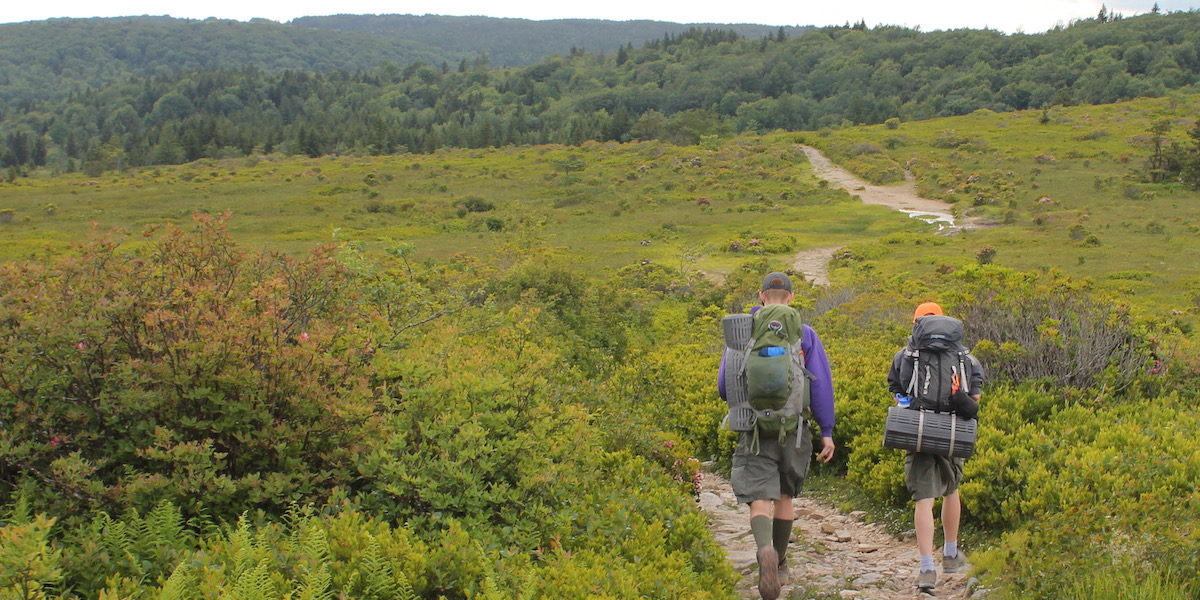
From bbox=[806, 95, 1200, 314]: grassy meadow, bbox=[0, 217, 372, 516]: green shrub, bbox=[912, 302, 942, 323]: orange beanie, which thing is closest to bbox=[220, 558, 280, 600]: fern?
bbox=[0, 217, 372, 516]: green shrub

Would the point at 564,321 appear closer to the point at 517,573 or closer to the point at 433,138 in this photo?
the point at 517,573

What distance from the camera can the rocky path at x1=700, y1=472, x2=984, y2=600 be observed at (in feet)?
15.6

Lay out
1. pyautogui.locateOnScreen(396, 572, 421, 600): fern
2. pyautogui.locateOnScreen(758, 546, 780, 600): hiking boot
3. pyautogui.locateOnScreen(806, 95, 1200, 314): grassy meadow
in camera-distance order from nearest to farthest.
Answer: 1. pyautogui.locateOnScreen(396, 572, 421, 600): fern
2. pyautogui.locateOnScreen(758, 546, 780, 600): hiking boot
3. pyautogui.locateOnScreen(806, 95, 1200, 314): grassy meadow

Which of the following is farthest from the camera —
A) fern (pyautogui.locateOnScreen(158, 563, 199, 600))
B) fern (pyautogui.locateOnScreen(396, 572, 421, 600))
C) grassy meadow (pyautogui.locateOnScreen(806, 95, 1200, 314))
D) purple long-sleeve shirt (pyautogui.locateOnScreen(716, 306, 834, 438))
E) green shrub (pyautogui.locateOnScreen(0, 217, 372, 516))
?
grassy meadow (pyautogui.locateOnScreen(806, 95, 1200, 314))

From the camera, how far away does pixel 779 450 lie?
4535mm

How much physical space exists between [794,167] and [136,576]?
5052cm

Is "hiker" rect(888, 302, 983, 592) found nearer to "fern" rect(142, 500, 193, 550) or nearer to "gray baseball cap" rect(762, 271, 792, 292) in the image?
"gray baseball cap" rect(762, 271, 792, 292)

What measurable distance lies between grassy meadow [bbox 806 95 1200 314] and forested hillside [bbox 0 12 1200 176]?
19.1m

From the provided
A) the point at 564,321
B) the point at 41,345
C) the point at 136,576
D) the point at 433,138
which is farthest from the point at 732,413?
the point at 433,138

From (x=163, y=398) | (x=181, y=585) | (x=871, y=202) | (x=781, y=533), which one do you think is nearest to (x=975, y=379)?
(x=781, y=533)

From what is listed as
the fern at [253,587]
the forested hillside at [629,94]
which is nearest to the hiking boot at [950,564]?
the fern at [253,587]

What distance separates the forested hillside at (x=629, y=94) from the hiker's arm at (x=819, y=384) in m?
65.4

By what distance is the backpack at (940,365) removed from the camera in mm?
4520

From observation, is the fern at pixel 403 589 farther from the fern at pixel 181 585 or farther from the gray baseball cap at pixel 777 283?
the gray baseball cap at pixel 777 283
